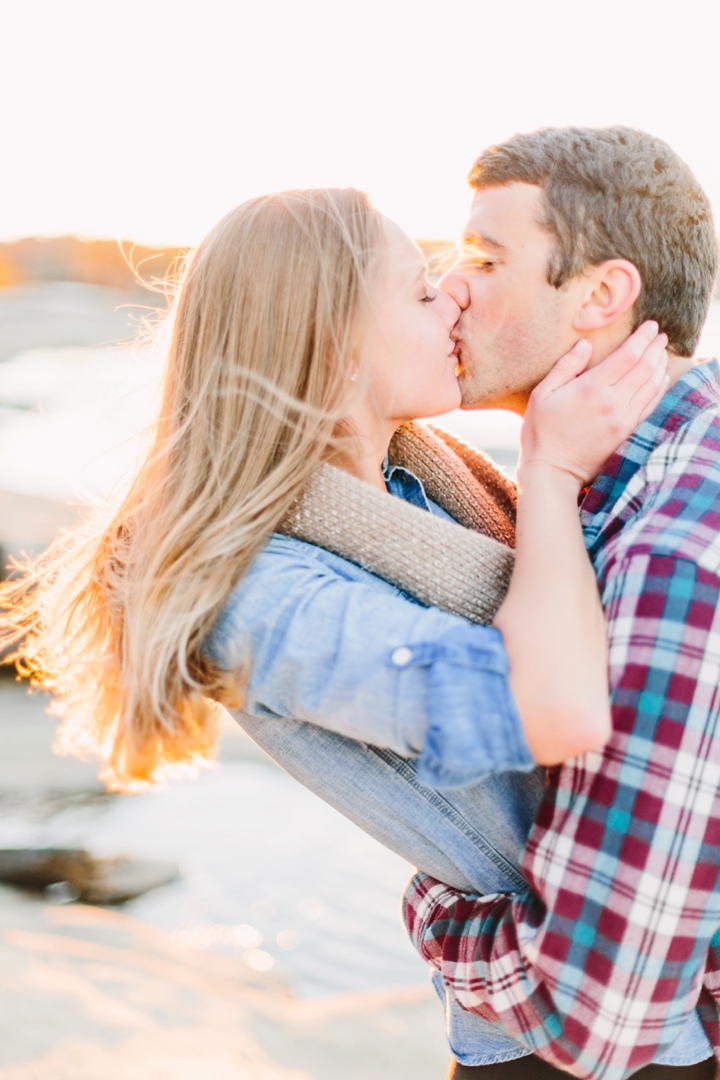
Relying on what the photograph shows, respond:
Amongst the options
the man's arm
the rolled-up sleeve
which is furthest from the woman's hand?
the rolled-up sleeve

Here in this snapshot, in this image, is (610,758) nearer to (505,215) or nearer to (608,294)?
(608,294)

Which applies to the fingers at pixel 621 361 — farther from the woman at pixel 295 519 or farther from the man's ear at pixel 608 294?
the man's ear at pixel 608 294

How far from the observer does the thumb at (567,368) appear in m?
1.80

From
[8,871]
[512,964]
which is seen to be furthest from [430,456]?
[8,871]

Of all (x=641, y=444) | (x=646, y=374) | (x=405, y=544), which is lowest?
(x=405, y=544)

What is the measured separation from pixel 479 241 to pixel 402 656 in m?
1.12

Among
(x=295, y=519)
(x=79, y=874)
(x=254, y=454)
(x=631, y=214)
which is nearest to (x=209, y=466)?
(x=254, y=454)

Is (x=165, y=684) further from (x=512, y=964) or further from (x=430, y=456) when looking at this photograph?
(x=430, y=456)

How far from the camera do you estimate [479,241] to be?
1.99 m

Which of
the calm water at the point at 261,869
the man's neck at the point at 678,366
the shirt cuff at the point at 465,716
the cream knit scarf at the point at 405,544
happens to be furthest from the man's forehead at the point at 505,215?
the calm water at the point at 261,869

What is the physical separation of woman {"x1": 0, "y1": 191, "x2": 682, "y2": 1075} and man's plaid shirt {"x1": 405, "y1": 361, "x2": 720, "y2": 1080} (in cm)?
7

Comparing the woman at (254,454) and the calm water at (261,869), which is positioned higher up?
the woman at (254,454)

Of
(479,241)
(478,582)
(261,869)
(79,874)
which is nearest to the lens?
(478,582)

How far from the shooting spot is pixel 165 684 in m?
1.44
